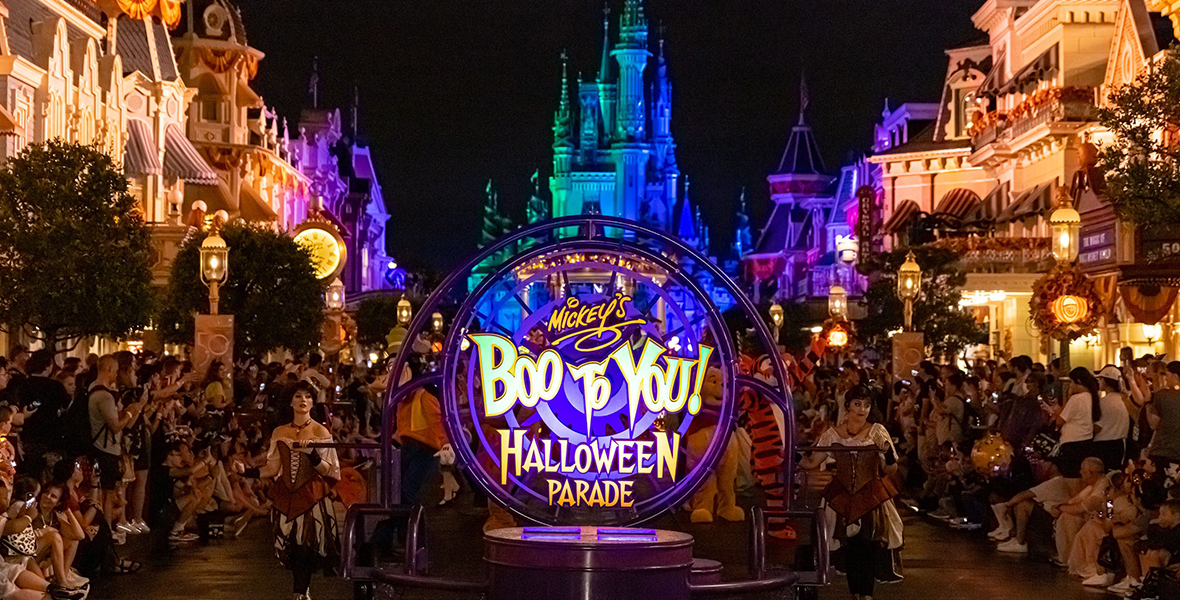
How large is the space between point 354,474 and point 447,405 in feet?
12.6

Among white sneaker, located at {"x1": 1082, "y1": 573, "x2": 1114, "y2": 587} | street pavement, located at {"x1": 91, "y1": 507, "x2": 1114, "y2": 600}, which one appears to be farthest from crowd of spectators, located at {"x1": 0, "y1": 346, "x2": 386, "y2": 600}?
white sneaker, located at {"x1": 1082, "y1": 573, "x2": 1114, "y2": 587}

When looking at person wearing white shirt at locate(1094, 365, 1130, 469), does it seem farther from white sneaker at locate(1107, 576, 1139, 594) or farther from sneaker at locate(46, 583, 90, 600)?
sneaker at locate(46, 583, 90, 600)

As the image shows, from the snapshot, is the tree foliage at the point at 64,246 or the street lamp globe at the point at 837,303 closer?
the tree foliage at the point at 64,246

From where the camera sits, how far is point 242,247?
144 ft

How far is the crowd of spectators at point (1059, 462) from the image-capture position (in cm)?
1449

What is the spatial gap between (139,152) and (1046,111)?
77.3 feet

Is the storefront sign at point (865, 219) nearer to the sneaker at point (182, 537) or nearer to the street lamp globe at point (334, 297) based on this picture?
the street lamp globe at point (334, 297)

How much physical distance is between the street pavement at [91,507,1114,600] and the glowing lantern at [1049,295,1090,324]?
7689 mm

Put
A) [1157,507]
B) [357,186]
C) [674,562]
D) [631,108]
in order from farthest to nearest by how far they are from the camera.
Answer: [631,108], [357,186], [1157,507], [674,562]

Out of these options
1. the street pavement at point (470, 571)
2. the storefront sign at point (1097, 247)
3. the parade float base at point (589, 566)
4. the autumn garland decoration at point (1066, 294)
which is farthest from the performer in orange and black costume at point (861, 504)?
the storefront sign at point (1097, 247)

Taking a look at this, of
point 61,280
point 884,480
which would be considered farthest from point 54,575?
point 61,280

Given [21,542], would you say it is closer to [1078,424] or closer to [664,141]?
[1078,424]

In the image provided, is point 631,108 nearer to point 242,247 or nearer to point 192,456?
point 242,247

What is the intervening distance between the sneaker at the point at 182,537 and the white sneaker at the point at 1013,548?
770 cm
